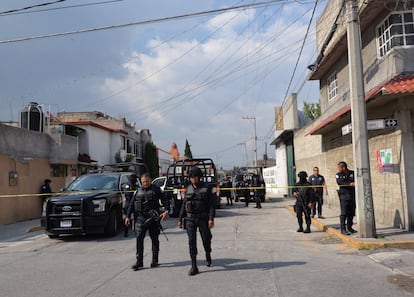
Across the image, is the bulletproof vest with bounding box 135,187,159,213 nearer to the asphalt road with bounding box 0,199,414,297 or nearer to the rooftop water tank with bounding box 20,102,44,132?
the asphalt road with bounding box 0,199,414,297

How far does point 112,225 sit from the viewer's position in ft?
39.0

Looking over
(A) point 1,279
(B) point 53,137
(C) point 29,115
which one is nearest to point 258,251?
(A) point 1,279

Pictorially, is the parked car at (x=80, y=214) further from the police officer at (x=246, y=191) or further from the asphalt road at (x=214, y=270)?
the police officer at (x=246, y=191)

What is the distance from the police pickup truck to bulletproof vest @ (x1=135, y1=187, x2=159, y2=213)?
877 cm

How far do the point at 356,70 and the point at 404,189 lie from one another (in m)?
Result: 3.17

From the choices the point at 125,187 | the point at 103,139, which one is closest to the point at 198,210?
the point at 125,187

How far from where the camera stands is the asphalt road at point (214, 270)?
617 cm

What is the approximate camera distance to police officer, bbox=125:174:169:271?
311 inches

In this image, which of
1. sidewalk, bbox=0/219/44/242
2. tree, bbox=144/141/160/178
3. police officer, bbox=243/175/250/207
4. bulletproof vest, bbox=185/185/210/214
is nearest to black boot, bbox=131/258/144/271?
bulletproof vest, bbox=185/185/210/214

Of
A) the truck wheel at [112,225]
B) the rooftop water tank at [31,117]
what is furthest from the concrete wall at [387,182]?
the rooftop water tank at [31,117]

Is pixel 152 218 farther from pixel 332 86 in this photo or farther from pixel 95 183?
pixel 332 86

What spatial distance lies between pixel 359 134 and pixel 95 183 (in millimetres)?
7651

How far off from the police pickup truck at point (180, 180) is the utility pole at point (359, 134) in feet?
25.2

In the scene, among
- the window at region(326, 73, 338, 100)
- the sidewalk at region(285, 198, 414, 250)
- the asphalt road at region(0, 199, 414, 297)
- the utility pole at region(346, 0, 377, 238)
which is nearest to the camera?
the asphalt road at region(0, 199, 414, 297)
